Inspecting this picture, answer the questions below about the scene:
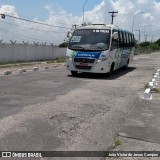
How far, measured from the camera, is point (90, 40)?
1705 cm

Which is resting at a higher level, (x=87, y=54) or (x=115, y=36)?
(x=115, y=36)

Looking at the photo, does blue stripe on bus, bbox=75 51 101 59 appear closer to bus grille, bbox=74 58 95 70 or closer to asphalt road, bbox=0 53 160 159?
bus grille, bbox=74 58 95 70

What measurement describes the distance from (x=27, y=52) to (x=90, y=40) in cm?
2065

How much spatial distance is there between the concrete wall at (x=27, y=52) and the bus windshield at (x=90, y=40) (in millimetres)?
15700

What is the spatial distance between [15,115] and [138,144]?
301 cm

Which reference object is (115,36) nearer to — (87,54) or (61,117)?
(87,54)

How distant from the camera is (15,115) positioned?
760 centimetres

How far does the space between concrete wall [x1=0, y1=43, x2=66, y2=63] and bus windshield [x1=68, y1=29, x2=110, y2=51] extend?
1570 cm

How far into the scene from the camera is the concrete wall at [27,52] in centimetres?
3214

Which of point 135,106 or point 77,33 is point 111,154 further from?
point 77,33

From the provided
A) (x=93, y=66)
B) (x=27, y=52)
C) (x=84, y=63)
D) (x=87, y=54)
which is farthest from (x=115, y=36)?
(x=27, y=52)

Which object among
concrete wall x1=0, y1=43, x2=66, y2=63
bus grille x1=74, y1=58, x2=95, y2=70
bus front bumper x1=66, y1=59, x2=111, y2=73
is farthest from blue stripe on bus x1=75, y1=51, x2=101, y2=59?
concrete wall x1=0, y1=43, x2=66, y2=63

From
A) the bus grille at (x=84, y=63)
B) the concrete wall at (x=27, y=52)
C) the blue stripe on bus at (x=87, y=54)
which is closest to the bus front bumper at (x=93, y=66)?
the bus grille at (x=84, y=63)

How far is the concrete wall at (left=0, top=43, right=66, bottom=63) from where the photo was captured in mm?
32141
